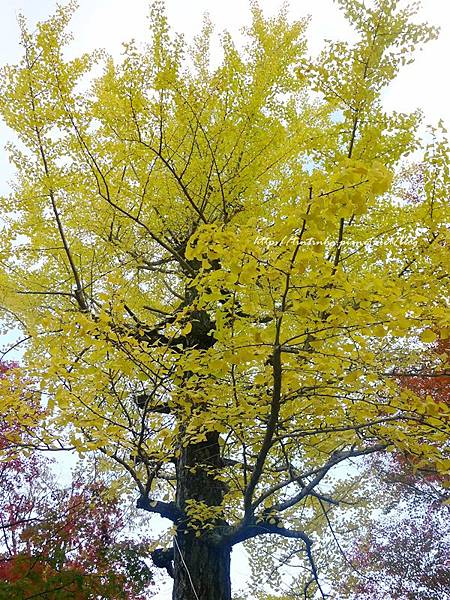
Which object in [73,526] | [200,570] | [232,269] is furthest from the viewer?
[73,526]

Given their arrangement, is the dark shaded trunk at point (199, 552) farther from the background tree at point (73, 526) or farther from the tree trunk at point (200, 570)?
the background tree at point (73, 526)

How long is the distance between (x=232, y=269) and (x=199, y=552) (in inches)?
123

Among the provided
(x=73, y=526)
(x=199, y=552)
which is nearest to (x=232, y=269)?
(x=199, y=552)

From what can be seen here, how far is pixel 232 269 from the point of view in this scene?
1771 millimetres

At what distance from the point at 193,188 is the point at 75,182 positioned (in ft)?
3.60

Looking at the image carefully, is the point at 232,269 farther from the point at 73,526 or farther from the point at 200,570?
the point at 73,526

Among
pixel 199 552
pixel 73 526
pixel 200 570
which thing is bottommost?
pixel 200 570

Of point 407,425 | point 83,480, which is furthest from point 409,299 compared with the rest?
point 83,480

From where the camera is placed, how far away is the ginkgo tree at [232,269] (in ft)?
6.55

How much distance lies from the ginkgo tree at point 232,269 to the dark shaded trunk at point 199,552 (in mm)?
17

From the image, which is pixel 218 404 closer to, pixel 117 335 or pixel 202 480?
pixel 117 335

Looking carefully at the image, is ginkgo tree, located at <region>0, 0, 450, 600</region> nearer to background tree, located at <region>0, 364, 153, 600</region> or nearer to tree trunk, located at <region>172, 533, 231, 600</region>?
tree trunk, located at <region>172, 533, 231, 600</region>

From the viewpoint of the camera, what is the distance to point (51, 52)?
11.9 ft

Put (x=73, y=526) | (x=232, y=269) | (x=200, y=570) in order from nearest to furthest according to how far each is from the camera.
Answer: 1. (x=232, y=269)
2. (x=200, y=570)
3. (x=73, y=526)
